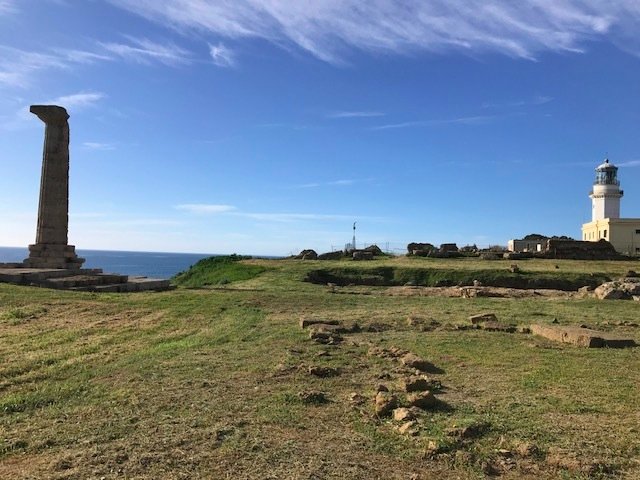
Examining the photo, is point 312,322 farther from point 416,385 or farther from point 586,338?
point 416,385

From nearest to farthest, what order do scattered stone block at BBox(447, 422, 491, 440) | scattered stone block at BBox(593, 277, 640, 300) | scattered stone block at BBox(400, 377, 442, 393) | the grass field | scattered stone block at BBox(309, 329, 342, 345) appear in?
the grass field < scattered stone block at BBox(447, 422, 491, 440) < scattered stone block at BBox(400, 377, 442, 393) < scattered stone block at BBox(309, 329, 342, 345) < scattered stone block at BBox(593, 277, 640, 300)

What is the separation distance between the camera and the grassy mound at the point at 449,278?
27.2m

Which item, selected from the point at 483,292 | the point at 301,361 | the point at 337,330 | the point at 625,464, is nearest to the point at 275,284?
the point at 483,292

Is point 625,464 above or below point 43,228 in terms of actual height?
below

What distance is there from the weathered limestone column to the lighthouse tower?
173 feet

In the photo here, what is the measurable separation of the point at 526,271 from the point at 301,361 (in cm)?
2315

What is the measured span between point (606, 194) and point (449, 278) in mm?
39142

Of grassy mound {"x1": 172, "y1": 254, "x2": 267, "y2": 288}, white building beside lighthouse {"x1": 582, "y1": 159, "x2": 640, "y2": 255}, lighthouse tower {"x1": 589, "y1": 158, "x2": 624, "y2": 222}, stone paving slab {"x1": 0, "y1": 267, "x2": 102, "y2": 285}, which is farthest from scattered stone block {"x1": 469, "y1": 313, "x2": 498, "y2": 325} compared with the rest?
lighthouse tower {"x1": 589, "y1": 158, "x2": 624, "y2": 222}

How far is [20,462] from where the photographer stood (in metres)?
4.75

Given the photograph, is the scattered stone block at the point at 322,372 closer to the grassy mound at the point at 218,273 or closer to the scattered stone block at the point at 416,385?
the scattered stone block at the point at 416,385

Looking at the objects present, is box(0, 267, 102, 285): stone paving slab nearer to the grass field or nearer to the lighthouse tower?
the grass field

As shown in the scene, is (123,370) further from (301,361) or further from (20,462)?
(20,462)

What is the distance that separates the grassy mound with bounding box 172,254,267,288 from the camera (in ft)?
98.0

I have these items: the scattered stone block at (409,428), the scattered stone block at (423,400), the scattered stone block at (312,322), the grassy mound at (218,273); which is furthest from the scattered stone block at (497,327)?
the grassy mound at (218,273)
